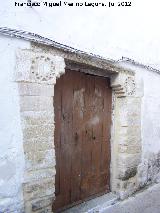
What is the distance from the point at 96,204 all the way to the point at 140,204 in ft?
2.17

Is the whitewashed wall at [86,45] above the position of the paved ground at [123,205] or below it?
above

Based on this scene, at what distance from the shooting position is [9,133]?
2.70 meters

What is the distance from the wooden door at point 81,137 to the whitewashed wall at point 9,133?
2.53 ft

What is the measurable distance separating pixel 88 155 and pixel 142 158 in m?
1.16

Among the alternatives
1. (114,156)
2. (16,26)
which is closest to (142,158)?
(114,156)

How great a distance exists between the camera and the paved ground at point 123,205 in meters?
3.76

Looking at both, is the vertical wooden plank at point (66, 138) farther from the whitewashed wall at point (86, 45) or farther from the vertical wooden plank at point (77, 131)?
the whitewashed wall at point (86, 45)

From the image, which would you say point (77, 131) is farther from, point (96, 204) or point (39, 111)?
point (96, 204)

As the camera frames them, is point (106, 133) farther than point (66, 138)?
Yes

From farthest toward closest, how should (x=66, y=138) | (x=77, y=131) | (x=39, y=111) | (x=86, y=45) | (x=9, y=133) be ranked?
(x=77, y=131) → (x=66, y=138) → (x=86, y=45) → (x=39, y=111) → (x=9, y=133)

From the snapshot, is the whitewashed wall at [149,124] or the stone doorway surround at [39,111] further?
the whitewashed wall at [149,124]

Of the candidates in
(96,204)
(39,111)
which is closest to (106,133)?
(96,204)

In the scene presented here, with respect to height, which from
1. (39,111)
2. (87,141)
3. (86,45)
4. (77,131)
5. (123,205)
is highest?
(86,45)

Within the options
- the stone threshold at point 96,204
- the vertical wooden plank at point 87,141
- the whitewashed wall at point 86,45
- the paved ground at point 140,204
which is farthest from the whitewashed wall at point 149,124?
the vertical wooden plank at point 87,141
